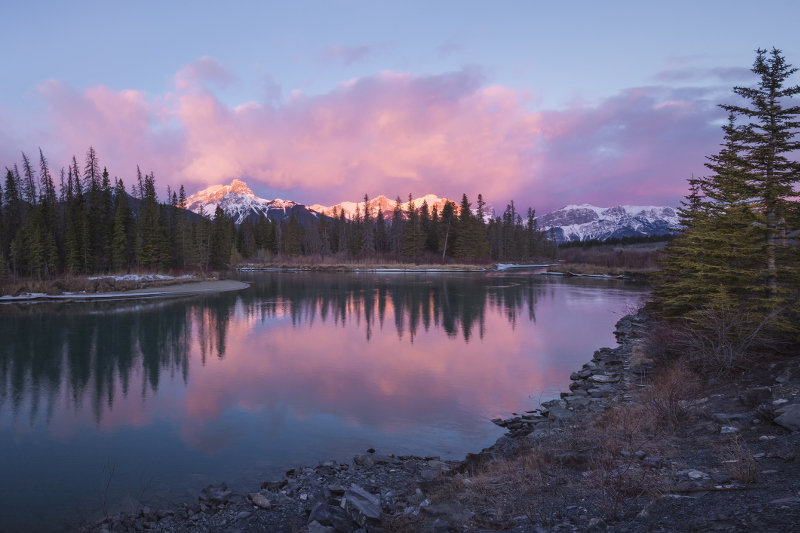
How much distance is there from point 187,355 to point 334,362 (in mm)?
6074

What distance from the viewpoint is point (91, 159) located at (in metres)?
64.9

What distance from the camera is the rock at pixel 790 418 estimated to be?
6.18m

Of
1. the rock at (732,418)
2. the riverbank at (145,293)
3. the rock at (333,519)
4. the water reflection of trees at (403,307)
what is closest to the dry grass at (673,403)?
the rock at (732,418)

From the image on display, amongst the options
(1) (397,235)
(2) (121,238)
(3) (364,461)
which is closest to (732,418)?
(3) (364,461)

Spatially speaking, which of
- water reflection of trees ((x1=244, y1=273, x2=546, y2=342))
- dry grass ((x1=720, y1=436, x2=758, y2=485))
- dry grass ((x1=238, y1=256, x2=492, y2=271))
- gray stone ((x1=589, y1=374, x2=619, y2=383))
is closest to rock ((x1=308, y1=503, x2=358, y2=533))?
dry grass ((x1=720, y1=436, x2=758, y2=485))

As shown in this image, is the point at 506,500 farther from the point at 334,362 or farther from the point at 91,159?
the point at 91,159

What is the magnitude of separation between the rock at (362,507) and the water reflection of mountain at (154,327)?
809 centimetres

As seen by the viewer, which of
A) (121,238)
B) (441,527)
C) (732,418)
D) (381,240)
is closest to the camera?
(441,527)

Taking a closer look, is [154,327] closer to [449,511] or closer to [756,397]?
[449,511]

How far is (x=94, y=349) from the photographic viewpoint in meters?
17.3

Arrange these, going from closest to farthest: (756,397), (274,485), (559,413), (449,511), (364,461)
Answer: (449,511) → (274,485) → (364,461) → (756,397) → (559,413)

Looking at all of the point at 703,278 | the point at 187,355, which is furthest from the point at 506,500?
the point at 187,355

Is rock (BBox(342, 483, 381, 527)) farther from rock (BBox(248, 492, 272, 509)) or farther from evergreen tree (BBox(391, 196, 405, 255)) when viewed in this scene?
evergreen tree (BBox(391, 196, 405, 255))

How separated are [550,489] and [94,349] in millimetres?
18626
